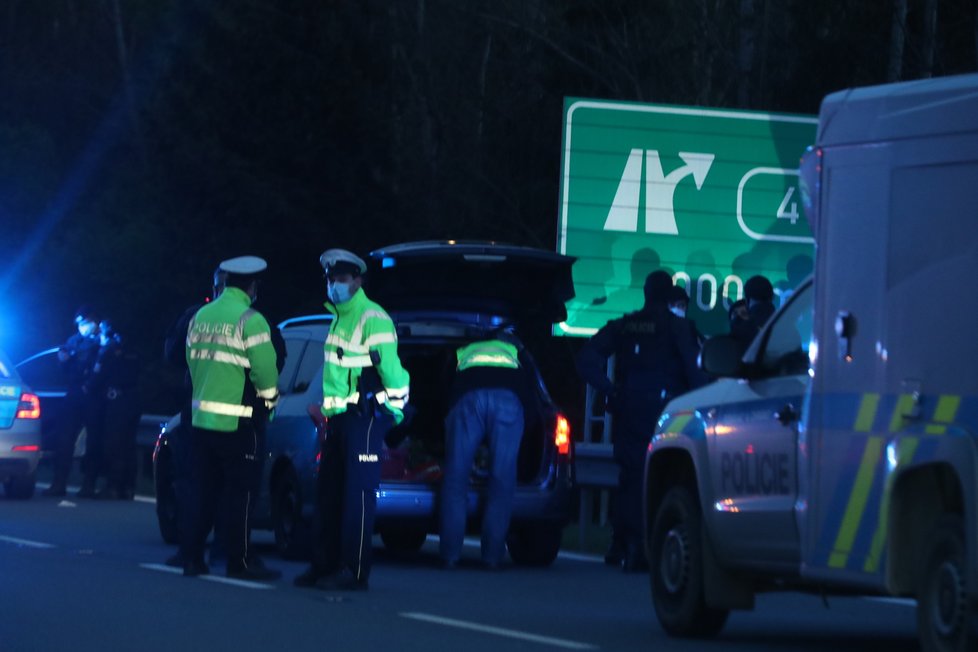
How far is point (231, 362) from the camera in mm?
13211

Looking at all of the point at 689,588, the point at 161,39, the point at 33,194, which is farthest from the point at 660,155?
the point at 161,39

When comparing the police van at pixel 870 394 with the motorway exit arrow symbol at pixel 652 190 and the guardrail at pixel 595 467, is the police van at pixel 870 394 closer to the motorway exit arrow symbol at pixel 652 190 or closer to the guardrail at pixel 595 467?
the guardrail at pixel 595 467

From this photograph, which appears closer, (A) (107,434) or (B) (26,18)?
(A) (107,434)

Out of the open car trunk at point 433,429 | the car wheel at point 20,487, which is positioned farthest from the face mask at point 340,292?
the car wheel at point 20,487

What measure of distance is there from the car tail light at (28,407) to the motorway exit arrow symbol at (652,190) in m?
5.53

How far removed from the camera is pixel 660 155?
2089 cm

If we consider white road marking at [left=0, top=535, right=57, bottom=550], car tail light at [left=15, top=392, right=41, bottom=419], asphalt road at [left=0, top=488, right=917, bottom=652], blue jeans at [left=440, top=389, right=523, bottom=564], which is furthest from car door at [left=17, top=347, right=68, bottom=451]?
blue jeans at [left=440, top=389, right=523, bottom=564]

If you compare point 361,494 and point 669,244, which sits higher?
point 669,244

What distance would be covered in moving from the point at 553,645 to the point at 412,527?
4.88 m

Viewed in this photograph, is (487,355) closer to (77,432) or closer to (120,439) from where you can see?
(120,439)

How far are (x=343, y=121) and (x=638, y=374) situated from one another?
99.7 feet

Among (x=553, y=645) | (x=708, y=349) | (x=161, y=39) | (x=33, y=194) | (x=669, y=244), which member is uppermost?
(x=161, y=39)

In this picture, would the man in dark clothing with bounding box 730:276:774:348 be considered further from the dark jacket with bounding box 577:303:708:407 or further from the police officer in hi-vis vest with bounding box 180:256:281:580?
the police officer in hi-vis vest with bounding box 180:256:281:580

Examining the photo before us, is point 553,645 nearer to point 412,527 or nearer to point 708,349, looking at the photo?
point 708,349
